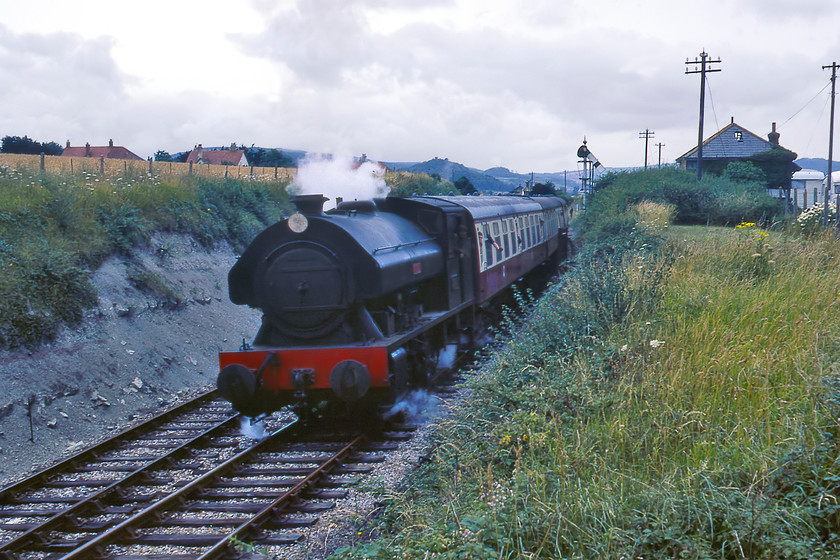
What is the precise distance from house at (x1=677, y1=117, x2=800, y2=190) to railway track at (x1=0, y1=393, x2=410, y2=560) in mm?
46923

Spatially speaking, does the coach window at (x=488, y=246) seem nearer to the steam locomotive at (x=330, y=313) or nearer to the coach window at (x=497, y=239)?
the coach window at (x=497, y=239)

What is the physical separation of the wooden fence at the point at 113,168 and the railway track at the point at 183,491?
28.4 feet

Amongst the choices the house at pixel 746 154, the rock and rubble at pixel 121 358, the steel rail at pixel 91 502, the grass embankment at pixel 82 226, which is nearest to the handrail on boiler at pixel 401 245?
the steel rail at pixel 91 502

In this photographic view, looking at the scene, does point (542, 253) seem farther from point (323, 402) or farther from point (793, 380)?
point (793, 380)

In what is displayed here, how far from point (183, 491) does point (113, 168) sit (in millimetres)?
13922

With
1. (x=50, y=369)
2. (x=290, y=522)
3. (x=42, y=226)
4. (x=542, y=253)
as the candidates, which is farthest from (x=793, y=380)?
(x=542, y=253)

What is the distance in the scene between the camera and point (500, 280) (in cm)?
1292

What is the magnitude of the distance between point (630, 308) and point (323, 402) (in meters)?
3.55

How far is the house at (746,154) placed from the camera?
48.9m

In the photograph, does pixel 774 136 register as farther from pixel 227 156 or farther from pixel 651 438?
pixel 651 438

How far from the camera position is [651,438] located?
4.71 metres

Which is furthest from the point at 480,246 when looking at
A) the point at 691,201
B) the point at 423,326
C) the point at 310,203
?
the point at 691,201

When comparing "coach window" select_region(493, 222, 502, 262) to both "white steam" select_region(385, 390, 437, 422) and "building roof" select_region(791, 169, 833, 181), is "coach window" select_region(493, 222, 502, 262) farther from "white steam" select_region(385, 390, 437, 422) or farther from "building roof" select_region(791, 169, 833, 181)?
"building roof" select_region(791, 169, 833, 181)

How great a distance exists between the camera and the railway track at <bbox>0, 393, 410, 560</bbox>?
18.0 feet
